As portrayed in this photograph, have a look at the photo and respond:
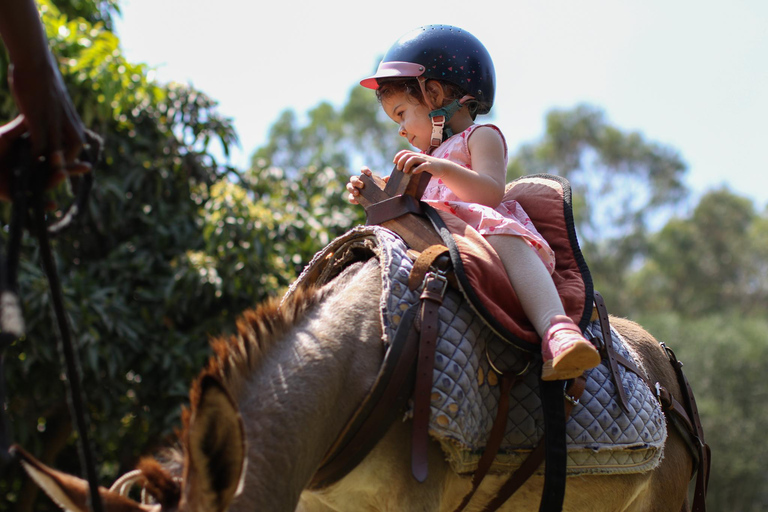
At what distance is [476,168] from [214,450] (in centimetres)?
140

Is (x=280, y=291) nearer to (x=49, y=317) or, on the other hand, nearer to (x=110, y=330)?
(x=110, y=330)

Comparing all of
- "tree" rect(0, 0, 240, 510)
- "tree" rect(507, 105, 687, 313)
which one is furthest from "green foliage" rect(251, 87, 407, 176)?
"tree" rect(0, 0, 240, 510)

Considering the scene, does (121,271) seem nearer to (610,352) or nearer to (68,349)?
(610,352)

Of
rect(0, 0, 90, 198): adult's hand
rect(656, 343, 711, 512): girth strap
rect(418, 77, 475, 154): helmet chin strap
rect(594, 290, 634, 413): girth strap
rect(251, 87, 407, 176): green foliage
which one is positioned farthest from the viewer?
rect(251, 87, 407, 176): green foliage

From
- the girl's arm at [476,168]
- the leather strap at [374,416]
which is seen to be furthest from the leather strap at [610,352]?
the leather strap at [374,416]

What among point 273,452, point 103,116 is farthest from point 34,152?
point 103,116

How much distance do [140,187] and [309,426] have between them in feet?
13.5

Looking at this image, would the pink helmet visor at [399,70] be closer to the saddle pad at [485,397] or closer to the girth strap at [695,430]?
the saddle pad at [485,397]

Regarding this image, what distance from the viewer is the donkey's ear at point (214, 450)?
1.49 metres

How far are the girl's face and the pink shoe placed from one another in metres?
0.93

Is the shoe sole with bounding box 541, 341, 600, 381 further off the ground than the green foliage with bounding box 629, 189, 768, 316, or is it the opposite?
the shoe sole with bounding box 541, 341, 600, 381

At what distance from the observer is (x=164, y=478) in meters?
1.59

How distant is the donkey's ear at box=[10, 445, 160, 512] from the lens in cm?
147

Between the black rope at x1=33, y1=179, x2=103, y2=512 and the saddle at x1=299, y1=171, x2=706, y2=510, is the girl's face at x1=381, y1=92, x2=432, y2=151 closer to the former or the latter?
the saddle at x1=299, y1=171, x2=706, y2=510
